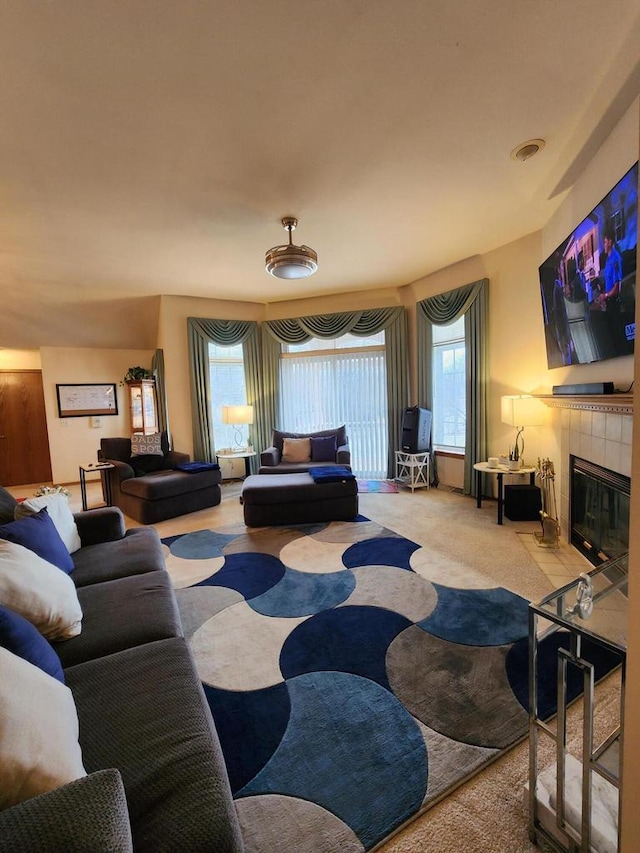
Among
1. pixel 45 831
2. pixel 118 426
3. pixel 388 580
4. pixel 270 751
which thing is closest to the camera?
pixel 45 831

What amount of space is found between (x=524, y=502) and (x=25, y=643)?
3.77m

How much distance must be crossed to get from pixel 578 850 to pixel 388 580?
1.58m

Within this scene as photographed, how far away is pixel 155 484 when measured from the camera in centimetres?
397

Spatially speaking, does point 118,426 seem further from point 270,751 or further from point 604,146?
point 604,146

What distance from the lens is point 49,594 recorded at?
1393 mm

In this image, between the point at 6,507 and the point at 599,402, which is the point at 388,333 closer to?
the point at 599,402

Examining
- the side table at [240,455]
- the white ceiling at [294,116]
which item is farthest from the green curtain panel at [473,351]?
the side table at [240,455]

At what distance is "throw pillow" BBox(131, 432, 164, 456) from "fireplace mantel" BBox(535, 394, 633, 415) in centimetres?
442

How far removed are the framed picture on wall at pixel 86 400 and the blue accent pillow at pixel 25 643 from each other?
597 centimetres

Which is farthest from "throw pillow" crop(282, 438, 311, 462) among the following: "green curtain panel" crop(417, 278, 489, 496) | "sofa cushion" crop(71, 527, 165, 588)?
"sofa cushion" crop(71, 527, 165, 588)

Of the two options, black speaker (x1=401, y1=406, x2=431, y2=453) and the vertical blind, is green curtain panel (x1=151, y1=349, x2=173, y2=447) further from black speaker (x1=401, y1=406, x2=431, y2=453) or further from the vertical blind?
black speaker (x1=401, y1=406, x2=431, y2=453)

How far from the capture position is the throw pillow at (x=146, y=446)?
15.7 ft

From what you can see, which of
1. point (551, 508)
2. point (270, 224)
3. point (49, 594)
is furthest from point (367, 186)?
point (551, 508)

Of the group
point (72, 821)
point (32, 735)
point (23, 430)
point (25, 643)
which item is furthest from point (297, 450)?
point (23, 430)
